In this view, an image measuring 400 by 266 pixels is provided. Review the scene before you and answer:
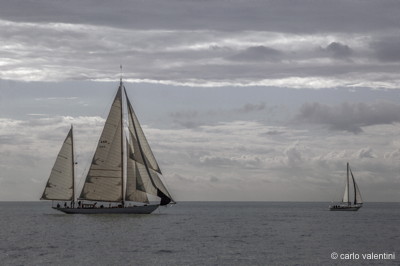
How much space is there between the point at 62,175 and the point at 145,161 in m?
14.5

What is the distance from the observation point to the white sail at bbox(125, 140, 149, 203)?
100m

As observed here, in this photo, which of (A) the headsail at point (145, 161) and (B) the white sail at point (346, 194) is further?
(B) the white sail at point (346, 194)

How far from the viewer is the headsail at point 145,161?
324 feet

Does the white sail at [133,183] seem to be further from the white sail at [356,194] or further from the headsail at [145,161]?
the white sail at [356,194]

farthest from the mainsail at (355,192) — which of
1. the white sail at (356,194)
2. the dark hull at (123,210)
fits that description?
the dark hull at (123,210)

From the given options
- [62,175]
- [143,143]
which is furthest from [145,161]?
[62,175]

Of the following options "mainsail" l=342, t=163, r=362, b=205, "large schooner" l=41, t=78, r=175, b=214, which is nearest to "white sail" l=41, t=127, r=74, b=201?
"large schooner" l=41, t=78, r=175, b=214

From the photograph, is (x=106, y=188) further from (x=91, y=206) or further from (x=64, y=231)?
(x=64, y=231)

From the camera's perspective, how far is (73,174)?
10581cm

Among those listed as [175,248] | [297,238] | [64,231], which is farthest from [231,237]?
[64,231]

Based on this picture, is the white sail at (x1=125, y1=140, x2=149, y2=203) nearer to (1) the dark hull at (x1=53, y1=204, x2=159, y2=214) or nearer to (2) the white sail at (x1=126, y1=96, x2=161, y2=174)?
(1) the dark hull at (x1=53, y1=204, x2=159, y2=214)

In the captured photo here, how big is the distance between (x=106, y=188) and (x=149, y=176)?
7.01 meters

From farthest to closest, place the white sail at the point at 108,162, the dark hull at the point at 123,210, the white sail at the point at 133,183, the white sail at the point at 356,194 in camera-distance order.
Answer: the white sail at the point at 356,194 < the dark hull at the point at 123,210 < the white sail at the point at 133,183 < the white sail at the point at 108,162

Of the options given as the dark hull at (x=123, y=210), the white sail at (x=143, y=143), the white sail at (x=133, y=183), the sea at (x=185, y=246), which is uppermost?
the white sail at (x=143, y=143)
